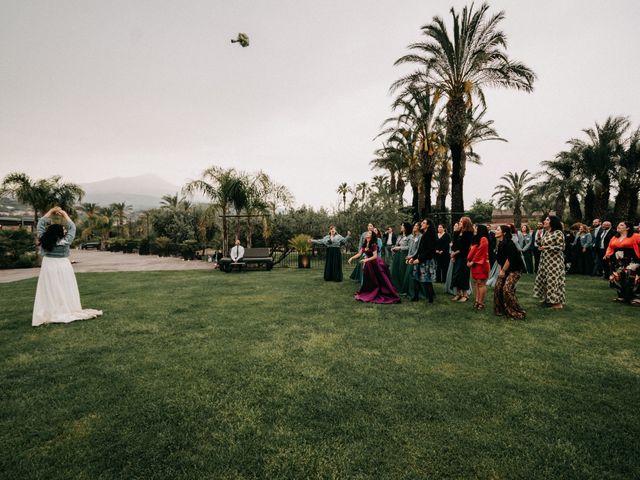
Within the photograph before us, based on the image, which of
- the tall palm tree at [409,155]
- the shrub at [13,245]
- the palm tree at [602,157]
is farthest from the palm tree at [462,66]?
the shrub at [13,245]

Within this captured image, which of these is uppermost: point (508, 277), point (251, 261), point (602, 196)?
point (602, 196)

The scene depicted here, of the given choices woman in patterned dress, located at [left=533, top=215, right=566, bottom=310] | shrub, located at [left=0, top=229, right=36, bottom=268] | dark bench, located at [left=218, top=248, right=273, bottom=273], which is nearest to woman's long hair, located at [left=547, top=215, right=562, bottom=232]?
woman in patterned dress, located at [left=533, top=215, right=566, bottom=310]

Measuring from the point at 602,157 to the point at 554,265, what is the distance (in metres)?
23.3

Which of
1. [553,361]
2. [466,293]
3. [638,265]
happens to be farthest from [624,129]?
[553,361]

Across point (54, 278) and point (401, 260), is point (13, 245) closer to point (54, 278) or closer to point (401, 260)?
point (54, 278)

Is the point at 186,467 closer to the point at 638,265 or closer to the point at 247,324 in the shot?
the point at 247,324

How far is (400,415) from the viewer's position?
3127 millimetres

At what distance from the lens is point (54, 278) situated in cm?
637

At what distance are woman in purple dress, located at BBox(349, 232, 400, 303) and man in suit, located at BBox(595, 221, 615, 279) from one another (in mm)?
8204

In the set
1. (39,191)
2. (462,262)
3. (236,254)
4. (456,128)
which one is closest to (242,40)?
(462,262)

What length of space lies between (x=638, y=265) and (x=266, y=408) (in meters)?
8.90

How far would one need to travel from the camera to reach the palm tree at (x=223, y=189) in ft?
55.9

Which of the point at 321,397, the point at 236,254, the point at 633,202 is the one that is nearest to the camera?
the point at 321,397

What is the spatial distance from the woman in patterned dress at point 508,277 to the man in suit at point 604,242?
6.81 meters
